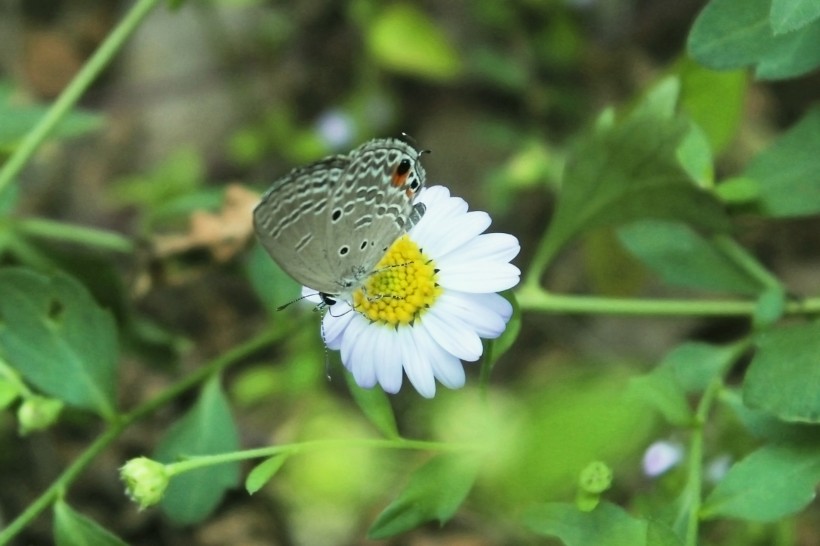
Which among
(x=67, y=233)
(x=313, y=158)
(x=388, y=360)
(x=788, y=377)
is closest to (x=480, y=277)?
(x=388, y=360)

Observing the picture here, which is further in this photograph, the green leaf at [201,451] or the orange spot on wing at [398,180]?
the green leaf at [201,451]

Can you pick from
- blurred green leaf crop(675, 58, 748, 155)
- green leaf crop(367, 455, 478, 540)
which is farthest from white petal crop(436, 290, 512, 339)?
blurred green leaf crop(675, 58, 748, 155)

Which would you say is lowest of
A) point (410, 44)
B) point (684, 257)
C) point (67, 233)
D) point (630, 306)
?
point (630, 306)

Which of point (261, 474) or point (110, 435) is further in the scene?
point (110, 435)

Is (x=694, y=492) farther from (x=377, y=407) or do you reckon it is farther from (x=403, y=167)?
(x=403, y=167)

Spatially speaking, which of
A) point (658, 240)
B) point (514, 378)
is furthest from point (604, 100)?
point (658, 240)

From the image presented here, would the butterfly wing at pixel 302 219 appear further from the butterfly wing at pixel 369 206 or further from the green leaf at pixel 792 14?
the green leaf at pixel 792 14

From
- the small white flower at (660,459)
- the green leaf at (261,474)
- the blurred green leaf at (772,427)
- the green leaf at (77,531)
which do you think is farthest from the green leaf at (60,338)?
the blurred green leaf at (772,427)
